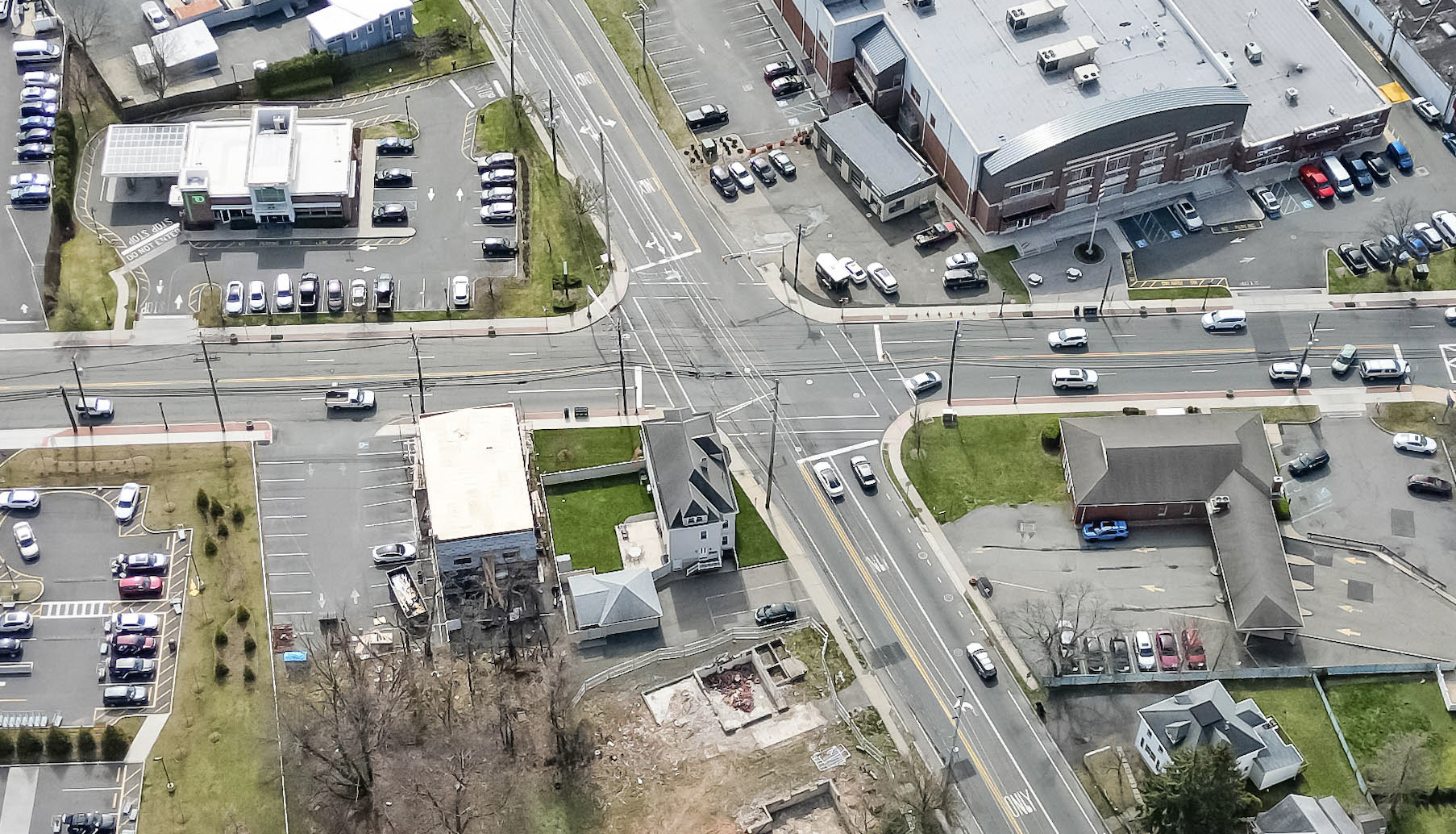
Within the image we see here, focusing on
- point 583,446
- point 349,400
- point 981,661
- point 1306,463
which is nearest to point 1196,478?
point 1306,463

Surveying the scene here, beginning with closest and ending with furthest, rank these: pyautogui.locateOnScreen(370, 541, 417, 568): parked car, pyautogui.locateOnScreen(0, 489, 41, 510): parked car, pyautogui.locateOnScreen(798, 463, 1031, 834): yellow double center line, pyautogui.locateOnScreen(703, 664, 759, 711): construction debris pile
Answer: pyautogui.locateOnScreen(798, 463, 1031, 834): yellow double center line, pyautogui.locateOnScreen(703, 664, 759, 711): construction debris pile, pyautogui.locateOnScreen(370, 541, 417, 568): parked car, pyautogui.locateOnScreen(0, 489, 41, 510): parked car

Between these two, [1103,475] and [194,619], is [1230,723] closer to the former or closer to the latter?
[1103,475]

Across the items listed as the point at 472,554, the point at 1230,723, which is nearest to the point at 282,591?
the point at 472,554

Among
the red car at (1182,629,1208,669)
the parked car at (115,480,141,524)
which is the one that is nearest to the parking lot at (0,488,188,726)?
the parked car at (115,480,141,524)

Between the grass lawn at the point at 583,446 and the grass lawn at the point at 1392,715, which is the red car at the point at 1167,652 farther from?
the grass lawn at the point at 583,446

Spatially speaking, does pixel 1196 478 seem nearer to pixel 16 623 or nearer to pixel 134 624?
pixel 134 624

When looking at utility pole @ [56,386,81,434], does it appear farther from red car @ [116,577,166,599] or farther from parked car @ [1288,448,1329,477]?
parked car @ [1288,448,1329,477]

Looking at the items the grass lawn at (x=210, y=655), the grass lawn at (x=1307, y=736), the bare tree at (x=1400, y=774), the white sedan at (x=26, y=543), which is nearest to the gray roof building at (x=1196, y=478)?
the grass lawn at (x=1307, y=736)
